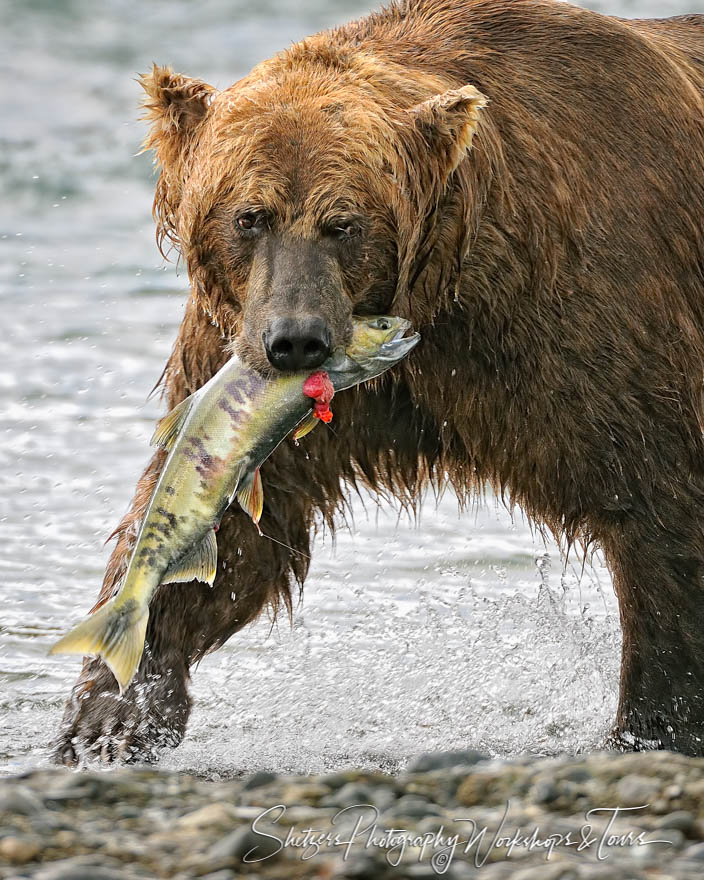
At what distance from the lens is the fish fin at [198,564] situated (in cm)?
389

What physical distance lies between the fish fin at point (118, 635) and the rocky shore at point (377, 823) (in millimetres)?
270

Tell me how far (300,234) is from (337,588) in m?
3.01

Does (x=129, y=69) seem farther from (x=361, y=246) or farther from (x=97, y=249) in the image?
(x=361, y=246)

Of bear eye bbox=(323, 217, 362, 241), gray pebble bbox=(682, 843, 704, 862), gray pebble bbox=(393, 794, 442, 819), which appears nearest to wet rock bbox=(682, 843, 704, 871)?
gray pebble bbox=(682, 843, 704, 862)

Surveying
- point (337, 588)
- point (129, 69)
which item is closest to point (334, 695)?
point (337, 588)

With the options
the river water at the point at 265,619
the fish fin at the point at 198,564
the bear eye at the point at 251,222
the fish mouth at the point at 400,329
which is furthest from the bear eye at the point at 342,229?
the river water at the point at 265,619

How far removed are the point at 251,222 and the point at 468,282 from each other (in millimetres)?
696

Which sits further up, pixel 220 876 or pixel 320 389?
pixel 320 389

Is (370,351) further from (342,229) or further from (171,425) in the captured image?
(171,425)

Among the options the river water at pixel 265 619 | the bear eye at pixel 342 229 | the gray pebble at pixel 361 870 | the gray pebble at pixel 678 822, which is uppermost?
the bear eye at pixel 342 229

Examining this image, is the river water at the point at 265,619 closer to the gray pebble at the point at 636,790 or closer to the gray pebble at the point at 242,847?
the gray pebble at the point at 636,790

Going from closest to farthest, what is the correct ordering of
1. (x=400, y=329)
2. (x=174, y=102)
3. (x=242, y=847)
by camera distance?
(x=242, y=847)
(x=400, y=329)
(x=174, y=102)

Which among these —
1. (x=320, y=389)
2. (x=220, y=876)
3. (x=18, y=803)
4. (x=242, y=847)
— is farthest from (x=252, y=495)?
(x=220, y=876)

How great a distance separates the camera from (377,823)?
320cm
